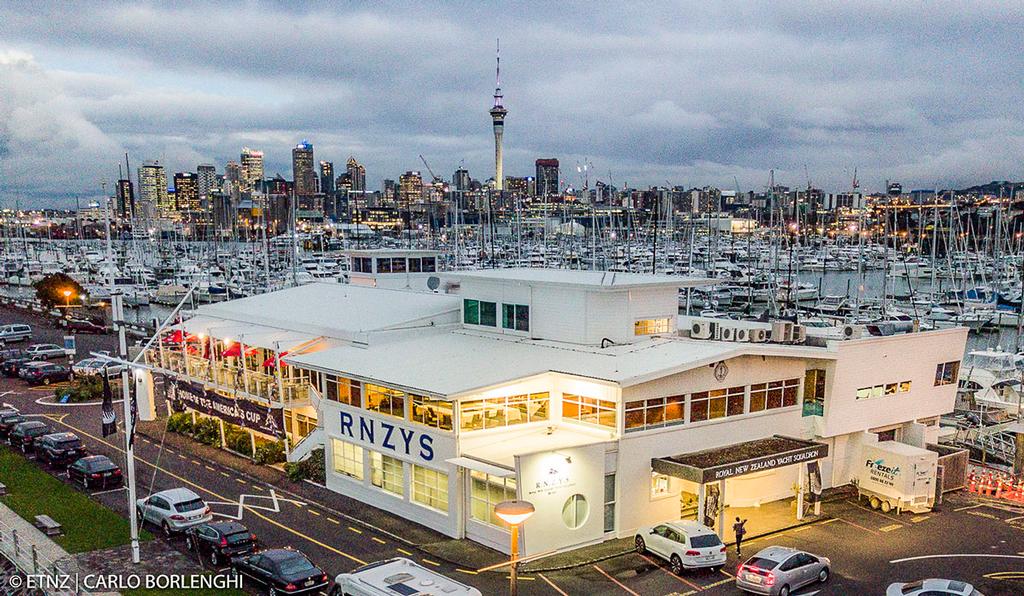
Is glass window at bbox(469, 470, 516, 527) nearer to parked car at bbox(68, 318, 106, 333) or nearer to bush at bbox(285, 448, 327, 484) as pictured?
bush at bbox(285, 448, 327, 484)

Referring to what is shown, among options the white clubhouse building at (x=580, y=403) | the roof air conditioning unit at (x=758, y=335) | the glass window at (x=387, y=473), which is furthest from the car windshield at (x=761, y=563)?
the roof air conditioning unit at (x=758, y=335)

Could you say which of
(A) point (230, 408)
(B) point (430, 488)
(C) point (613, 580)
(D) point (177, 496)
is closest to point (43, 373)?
(A) point (230, 408)

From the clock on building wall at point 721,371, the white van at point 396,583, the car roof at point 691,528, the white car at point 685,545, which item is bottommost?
the white car at point 685,545

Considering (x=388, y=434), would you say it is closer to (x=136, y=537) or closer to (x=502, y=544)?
(x=502, y=544)

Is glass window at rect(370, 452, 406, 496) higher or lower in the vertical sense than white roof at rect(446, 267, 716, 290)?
lower

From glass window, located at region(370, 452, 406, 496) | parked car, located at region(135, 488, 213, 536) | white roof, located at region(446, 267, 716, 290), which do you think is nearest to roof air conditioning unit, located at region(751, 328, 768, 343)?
white roof, located at region(446, 267, 716, 290)

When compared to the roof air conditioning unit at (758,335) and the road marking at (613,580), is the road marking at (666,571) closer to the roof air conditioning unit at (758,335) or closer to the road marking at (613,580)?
the road marking at (613,580)
